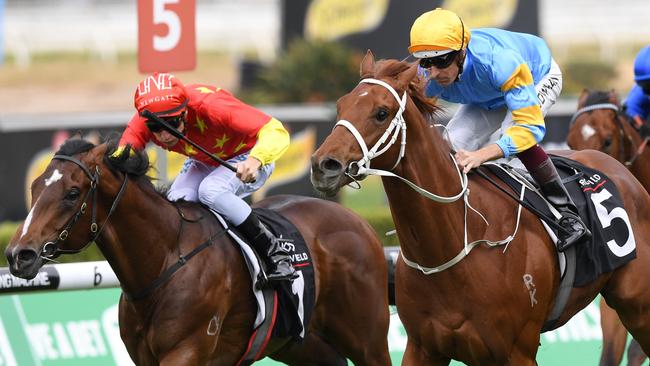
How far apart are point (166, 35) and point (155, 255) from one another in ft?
6.70

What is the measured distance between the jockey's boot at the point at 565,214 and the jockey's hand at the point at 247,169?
1273 mm

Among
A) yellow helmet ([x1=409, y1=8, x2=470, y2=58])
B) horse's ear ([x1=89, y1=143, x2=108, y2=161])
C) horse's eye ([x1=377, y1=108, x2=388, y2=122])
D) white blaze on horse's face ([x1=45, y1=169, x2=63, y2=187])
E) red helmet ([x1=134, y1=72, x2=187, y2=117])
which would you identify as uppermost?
yellow helmet ([x1=409, y1=8, x2=470, y2=58])

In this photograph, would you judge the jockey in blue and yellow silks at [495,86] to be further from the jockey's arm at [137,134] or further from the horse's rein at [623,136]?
the horse's rein at [623,136]

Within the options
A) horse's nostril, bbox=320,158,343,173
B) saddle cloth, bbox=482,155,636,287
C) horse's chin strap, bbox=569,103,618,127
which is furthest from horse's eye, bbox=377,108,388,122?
horse's chin strap, bbox=569,103,618,127

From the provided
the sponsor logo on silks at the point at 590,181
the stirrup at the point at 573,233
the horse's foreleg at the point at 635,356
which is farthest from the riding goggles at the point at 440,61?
the horse's foreleg at the point at 635,356

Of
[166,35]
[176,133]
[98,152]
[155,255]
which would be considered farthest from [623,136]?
[98,152]

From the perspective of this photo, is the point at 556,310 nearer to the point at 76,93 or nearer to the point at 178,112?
the point at 178,112

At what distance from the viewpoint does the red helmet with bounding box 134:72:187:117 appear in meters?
5.53

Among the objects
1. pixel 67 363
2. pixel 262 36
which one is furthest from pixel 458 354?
pixel 262 36

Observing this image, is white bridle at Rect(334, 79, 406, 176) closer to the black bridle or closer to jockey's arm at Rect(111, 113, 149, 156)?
the black bridle

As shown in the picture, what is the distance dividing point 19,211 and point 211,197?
304 inches

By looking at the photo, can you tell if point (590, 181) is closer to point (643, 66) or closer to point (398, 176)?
point (398, 176)

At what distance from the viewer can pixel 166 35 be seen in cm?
719

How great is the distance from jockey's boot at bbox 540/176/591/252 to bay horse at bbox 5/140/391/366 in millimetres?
1295
